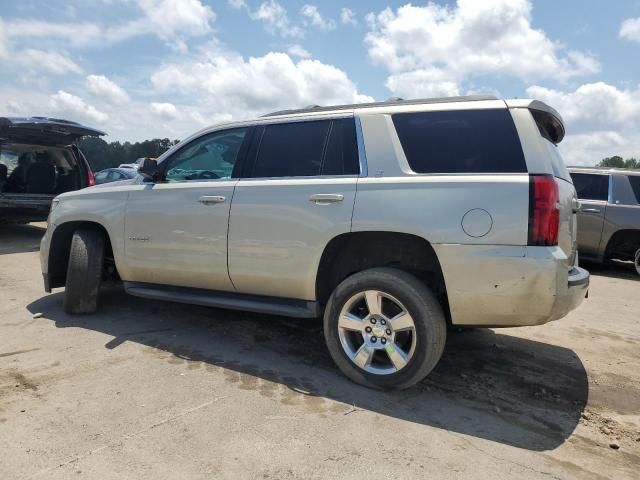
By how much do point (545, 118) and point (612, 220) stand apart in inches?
223

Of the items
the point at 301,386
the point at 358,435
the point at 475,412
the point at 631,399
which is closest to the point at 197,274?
the point at 301,386

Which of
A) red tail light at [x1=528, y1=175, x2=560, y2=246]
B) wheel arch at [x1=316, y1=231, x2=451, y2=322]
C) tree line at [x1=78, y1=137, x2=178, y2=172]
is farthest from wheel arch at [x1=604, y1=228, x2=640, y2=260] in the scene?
tree line at [x1=78, y1=137, x2=178, y2=172]

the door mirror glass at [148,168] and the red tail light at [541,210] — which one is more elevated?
the door mirror glass at [148,168]

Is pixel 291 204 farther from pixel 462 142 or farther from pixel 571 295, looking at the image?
pixel 571 295

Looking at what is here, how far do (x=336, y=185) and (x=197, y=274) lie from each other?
4.84 feet

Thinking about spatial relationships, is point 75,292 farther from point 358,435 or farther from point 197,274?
point 358,435

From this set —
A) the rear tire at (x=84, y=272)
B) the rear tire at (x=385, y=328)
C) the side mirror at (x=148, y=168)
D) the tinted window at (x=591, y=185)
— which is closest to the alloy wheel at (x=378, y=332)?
the rear tire at (x=385, y=328)

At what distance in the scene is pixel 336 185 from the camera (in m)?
3.48

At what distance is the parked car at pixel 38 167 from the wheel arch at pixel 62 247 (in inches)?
158

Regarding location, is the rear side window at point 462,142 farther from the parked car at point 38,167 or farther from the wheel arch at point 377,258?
the parked car at point 38,167

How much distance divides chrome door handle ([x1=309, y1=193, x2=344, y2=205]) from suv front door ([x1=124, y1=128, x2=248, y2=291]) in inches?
31.2

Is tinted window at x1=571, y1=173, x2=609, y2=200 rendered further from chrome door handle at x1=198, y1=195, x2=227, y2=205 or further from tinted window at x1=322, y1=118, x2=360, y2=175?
chrome door handle at x1=198, y1=195, x2=227, y2=205

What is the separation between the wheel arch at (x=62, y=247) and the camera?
4895 mm

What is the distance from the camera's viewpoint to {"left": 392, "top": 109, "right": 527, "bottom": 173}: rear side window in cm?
308
